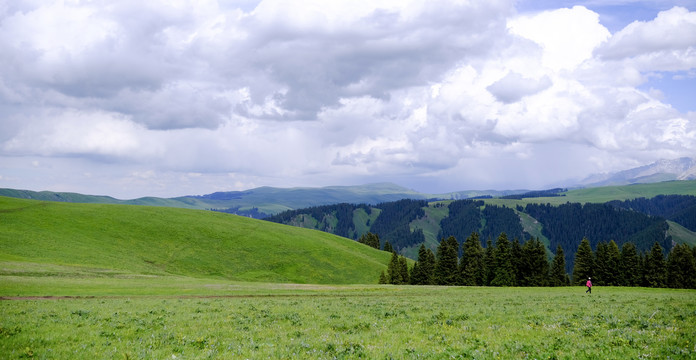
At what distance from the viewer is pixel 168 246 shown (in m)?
107

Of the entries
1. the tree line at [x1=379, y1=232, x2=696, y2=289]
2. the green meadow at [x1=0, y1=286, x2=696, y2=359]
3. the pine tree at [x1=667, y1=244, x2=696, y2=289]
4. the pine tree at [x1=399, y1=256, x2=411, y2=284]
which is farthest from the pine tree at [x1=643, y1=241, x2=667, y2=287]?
the green meadow at [x1=0, y1=286, x2=696, y2=359]

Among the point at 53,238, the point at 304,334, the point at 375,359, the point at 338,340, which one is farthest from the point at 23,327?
Result: the point at 53,238

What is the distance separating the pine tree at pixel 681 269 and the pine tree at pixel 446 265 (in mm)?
49502

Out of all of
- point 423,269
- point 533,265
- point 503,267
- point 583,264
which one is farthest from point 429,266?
point 583,264

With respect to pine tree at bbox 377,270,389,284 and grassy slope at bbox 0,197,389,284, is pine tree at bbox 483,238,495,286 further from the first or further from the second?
grassy slope at bbox 0,197,389,284

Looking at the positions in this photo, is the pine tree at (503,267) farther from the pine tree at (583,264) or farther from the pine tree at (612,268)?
the pine tree at (612,268)

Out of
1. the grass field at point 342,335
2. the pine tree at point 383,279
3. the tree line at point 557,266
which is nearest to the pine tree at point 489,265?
the tree line at point 557,266

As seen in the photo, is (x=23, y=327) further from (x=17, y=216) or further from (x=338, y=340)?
(x=17, y=216)

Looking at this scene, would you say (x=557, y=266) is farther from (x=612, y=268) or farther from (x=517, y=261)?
(x=517, y=261)

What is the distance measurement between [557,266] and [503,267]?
18.0 metres

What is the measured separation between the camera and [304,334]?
726 inches

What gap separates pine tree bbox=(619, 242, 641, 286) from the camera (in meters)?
95.4

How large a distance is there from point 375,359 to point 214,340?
25.6ft

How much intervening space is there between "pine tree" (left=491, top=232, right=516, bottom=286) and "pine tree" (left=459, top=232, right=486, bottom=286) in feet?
12.5
